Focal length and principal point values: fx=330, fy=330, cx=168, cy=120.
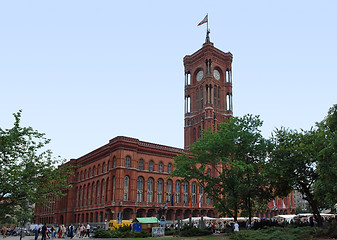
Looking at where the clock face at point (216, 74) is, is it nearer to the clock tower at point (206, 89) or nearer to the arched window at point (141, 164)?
the clock tower at point (206, 89)

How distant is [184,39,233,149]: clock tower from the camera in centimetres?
8900

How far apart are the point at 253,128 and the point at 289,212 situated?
235 ft

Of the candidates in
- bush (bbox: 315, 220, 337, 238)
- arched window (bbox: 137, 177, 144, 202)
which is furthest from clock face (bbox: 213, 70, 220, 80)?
bush (bbox: 315, 220, 337, 238)

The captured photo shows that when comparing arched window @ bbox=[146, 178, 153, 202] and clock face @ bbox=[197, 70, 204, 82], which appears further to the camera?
clock face @ bbox=[197, 70, 204, 82]

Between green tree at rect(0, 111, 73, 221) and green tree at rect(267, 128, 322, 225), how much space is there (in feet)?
68.3

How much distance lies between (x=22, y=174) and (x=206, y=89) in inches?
2916

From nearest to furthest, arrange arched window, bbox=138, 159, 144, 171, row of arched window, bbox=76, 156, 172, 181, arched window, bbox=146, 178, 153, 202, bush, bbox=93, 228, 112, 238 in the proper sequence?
bush, bbox=93, 228, 112, 238 < row of arched window, bbox=76, 156, 172, 181 < arched window, bbox=138, 159, 144, 171 < arched window, bbox=146, 178, 153, 202

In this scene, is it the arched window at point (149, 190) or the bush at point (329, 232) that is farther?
the arched window at point (149, 190)

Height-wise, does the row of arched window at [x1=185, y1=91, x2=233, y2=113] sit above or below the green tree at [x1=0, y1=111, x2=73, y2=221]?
above

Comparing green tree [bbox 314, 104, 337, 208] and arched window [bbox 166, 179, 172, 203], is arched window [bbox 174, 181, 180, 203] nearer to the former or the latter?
arched window [bbox 166, 179, 172, 203]

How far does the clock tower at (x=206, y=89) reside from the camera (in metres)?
89.0

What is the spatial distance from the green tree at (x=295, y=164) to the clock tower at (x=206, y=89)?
5191 cm

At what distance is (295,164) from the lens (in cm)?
3166

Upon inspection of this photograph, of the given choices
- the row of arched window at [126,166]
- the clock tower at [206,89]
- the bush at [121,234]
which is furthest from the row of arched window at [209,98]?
the bush at [121,234]
